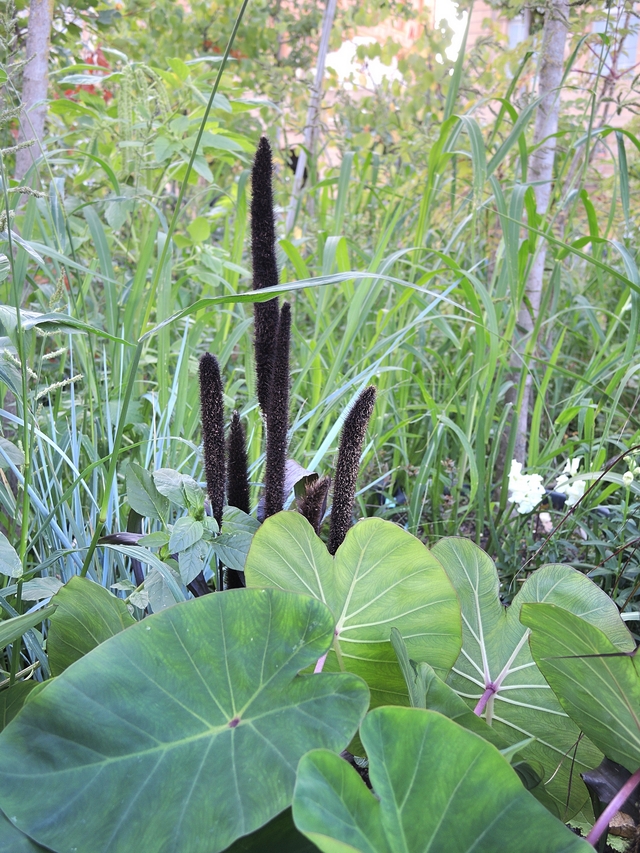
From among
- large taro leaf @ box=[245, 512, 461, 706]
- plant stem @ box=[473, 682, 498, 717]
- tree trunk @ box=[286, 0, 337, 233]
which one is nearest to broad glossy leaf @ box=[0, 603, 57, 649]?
Result: large taro leaf @ box=[245, 512, 461, 706]

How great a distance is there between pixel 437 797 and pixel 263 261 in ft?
1.82

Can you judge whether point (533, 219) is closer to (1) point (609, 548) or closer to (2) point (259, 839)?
(1) point (609, 548)

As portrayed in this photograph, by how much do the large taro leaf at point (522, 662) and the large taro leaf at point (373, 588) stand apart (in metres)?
0.08

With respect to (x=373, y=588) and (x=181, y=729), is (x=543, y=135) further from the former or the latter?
(x=181, y=729)

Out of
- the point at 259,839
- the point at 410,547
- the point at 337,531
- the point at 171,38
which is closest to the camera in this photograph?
the point at 259,839

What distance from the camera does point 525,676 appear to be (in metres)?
0.63

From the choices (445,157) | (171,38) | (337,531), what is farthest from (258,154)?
(171,38)

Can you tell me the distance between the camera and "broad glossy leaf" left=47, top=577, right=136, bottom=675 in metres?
0.58

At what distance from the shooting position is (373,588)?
1.95 feet

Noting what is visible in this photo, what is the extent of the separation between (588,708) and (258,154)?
649 millimetres

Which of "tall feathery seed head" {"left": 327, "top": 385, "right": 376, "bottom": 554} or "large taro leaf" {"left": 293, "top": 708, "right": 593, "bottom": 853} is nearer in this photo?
"large taro leaf" {"left": 293, "top": 708, "right": 593, "bottom": 853}

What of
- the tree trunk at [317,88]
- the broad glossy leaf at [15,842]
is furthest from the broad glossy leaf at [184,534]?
the tree trunk at [317,88]

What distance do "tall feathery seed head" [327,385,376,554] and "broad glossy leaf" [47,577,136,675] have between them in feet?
0.76

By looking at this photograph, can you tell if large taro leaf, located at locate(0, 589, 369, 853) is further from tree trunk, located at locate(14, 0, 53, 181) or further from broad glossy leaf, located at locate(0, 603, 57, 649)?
tree trunk, located at locate(14, 0, 53, 181)
